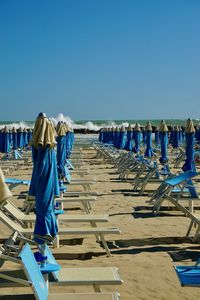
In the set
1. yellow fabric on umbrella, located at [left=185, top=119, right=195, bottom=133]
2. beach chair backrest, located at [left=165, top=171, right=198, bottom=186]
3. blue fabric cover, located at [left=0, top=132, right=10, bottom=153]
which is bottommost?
blue fabric cover, located at [left=0, top=132, right=10, bottom=153]

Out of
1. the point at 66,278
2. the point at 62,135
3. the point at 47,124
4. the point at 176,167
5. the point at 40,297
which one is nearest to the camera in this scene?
the point at 40,297

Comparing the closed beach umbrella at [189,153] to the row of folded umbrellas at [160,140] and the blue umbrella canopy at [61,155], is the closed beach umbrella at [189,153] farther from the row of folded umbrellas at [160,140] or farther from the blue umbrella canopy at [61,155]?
the blue umbrella canopy at [61,155]

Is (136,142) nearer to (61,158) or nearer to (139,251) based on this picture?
(61,158)

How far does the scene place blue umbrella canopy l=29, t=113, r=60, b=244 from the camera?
489cm

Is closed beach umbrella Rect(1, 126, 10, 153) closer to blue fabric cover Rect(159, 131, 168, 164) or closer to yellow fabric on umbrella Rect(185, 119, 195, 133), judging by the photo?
blue fabric cover Rect(159, 131, 168, 164)

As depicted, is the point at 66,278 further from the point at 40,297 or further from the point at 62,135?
the point at 62,135

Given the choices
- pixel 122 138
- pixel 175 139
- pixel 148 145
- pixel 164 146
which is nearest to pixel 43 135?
pixel 164 146

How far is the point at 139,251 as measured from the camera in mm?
5781

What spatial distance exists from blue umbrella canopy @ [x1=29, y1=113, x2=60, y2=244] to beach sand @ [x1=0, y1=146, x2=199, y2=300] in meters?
0.54

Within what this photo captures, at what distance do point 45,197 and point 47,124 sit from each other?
850mm

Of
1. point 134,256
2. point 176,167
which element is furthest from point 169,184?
point 176,167

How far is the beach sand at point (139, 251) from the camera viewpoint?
444 cm

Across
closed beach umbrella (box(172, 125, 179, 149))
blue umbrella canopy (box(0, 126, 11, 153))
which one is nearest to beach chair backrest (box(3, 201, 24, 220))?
blue umbrella canopy (box(0, 126, 11, 153))

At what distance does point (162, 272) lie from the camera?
Answer: 4.94m
